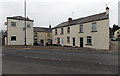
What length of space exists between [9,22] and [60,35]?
13261 mm

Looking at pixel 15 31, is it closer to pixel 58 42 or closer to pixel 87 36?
pixel 58 42

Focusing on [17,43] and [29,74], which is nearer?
[29,74]

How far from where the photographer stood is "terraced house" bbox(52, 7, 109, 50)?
995 inches

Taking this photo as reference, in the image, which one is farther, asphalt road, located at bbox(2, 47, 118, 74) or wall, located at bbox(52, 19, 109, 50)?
wall, located at bbox(52, 19, 109, 50)

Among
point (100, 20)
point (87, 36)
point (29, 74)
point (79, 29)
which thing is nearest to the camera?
point (29, 74)

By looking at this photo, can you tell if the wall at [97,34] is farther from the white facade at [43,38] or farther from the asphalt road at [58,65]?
the white facade at [43,38]

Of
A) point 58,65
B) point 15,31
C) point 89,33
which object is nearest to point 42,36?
point 15,31

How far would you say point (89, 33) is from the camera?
93.1 ft

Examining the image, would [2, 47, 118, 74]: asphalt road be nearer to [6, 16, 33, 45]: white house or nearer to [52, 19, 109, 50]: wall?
[52, 19, 109, 50]: wall

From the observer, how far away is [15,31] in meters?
37.2

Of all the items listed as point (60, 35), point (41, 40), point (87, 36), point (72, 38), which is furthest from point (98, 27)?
point (41, 40)

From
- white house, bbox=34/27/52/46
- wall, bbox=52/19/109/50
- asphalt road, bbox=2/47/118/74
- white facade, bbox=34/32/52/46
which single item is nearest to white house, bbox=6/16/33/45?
white house, bbox=34/27/52/46

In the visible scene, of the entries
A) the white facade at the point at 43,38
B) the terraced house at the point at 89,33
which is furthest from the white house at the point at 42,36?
the terraced house at the point at 89,33

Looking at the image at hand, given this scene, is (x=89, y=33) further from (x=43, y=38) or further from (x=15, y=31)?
(x=43, y=38)
